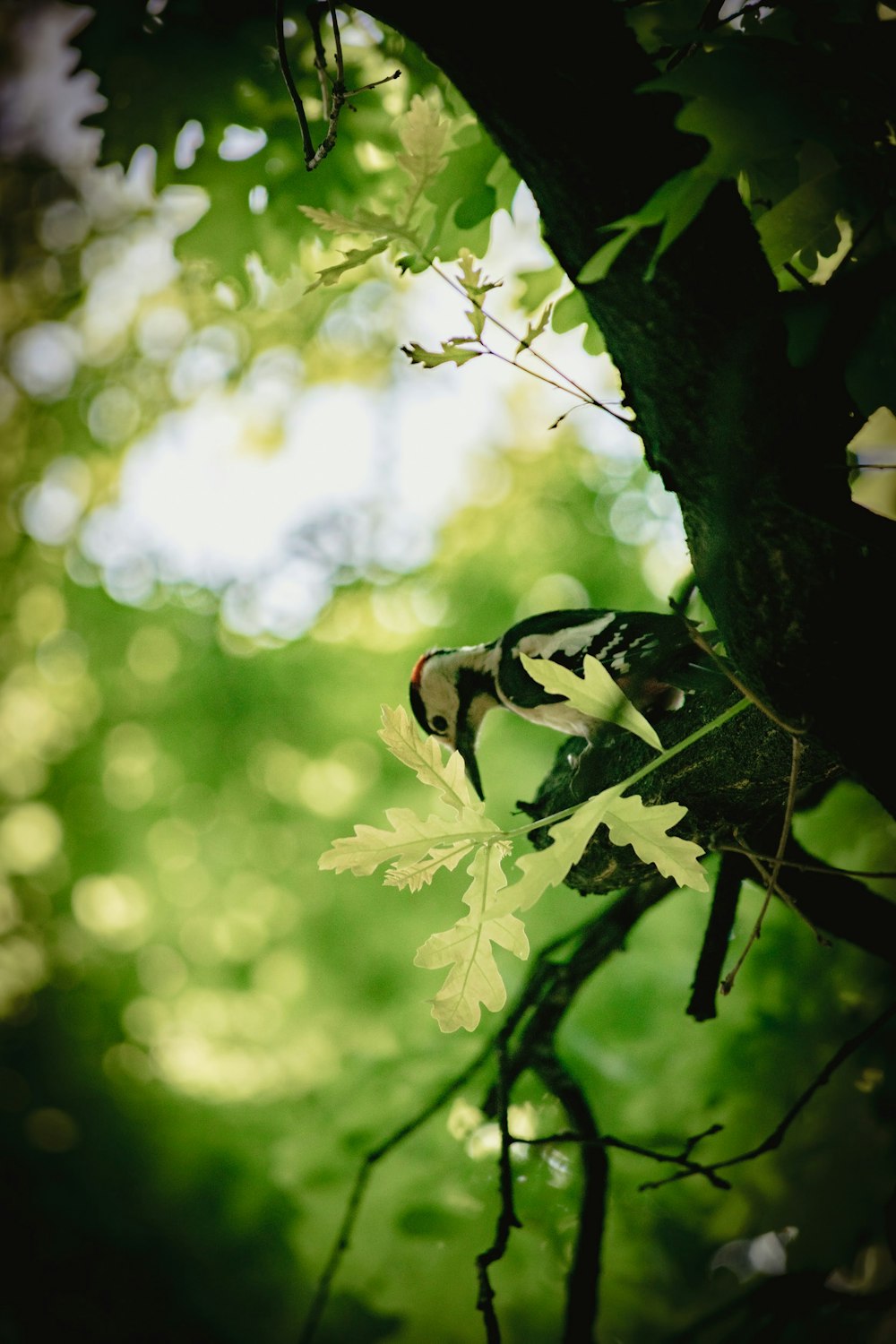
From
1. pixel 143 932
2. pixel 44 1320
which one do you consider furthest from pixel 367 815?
pixel 44 1320

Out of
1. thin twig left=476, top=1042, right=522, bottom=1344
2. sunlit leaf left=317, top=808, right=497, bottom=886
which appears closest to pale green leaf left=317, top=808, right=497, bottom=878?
sunlit leaf left=317, top=808, right=497, bottom=886

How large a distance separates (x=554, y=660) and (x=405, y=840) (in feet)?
2.62

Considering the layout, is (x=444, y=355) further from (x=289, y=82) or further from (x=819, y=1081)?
(x=819, y=1081)

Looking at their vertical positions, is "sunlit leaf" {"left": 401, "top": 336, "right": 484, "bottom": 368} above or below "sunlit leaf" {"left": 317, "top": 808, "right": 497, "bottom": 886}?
above

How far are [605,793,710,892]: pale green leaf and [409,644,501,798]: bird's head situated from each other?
1.17 m

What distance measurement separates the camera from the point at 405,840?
3.38ft

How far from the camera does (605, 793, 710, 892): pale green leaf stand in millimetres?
961

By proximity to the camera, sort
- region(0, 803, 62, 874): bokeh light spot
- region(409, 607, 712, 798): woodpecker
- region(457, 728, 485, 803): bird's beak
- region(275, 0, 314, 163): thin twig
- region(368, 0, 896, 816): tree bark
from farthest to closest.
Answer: region(0, 803, 62, 874): bokeh light spot, region(457, 728, 485, 803): bird's beak, region(409, 607, 712, 798): woodpecker, region(275, 0, 314, 163): thin twig, region(368, 0, 896, 816): tree bark

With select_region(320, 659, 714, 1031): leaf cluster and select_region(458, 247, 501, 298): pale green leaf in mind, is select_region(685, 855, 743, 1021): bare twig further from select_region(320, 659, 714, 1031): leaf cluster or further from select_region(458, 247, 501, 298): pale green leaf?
select_region(458, 247, 501, 298): pale green leaf

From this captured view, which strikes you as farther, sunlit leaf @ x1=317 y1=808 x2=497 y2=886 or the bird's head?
the bird's head

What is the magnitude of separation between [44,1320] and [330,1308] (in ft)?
8.93

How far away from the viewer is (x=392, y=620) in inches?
214

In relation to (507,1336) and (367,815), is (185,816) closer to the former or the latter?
(367,815)

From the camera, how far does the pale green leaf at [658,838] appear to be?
3.15ft
